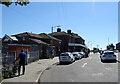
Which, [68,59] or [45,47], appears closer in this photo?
[68,59]

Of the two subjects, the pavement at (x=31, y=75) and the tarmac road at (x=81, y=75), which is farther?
the tarmac road at (x=81, y=75)

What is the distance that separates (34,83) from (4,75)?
2.88 meters

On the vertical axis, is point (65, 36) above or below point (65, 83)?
above

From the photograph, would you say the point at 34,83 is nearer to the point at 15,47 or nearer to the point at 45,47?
the point at 15,47

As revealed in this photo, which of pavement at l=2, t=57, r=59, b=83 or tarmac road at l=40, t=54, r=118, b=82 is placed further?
tarmac road at l=40, t=54, r=118, b=82

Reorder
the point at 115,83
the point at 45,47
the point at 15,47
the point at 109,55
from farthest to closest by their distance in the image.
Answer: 1. the point at 45,47
2. the point at 109,55
3. the point at 15,47
4. the point at 115,83

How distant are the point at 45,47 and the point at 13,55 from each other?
67.1 ft

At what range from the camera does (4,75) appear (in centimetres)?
1294

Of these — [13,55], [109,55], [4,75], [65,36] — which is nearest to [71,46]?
[65,36]

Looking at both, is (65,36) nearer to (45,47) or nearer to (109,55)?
(45,47)

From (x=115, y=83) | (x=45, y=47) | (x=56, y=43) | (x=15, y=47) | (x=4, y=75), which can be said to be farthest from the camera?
(x=56, y=43)

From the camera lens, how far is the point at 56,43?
55906mm

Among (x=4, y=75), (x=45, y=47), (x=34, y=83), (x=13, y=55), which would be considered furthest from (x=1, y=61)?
(x=45, y=47)

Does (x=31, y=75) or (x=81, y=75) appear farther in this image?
(x=31, y=75)
